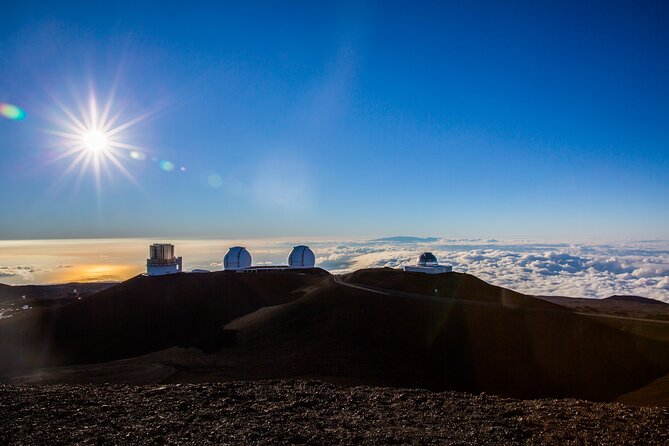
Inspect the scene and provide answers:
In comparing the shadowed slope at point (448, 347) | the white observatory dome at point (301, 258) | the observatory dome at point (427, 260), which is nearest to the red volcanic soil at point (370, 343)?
the shadowed slope at point (448, 347)

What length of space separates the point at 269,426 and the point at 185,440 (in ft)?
7.46

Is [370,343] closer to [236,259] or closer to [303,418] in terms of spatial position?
[303,418]

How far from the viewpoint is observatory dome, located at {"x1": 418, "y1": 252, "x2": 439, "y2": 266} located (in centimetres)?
5441

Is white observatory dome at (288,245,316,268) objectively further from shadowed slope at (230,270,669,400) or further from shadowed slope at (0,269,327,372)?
shadowed slope at (230,270,669,400)

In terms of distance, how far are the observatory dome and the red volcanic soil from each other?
9871mm

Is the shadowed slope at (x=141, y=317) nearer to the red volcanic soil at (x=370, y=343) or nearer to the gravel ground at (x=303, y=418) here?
the red volcanic soil at (x=370, y=343)

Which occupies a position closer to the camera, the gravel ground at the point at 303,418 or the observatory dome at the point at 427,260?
the gravel ground at the point at 303,418

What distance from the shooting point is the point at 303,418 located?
42.3 feet

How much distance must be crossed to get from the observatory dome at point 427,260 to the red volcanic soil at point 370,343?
9.87 metres

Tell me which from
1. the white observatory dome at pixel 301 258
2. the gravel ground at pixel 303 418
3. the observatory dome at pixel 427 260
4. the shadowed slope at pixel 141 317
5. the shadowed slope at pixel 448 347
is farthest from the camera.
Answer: the white observatory dome at pixel 301 258

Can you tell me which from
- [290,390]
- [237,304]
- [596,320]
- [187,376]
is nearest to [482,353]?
[596,320]

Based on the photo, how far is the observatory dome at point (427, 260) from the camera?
54.4m

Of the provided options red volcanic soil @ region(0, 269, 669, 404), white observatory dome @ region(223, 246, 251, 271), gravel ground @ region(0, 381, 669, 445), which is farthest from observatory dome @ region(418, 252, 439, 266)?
gravel ground @ region(0, 381, 669, 445)

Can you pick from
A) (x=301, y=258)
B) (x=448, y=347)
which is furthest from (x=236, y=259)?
(x=448, y=347)
